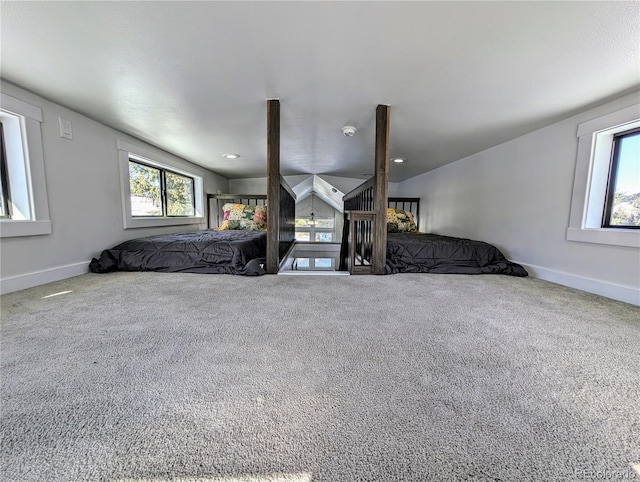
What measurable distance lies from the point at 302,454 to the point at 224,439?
0.72 ft

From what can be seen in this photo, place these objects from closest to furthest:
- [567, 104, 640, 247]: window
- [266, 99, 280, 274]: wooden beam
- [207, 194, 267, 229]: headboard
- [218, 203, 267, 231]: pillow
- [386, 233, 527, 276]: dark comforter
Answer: [567, 104, 640, 247]: window < [266, 99, 280, 274]: wooden beam < [386, 233, 527, 276]: dark comforter < [218, 203, 267, 231]: pillow < [207, 194, 267, 229]: headboard

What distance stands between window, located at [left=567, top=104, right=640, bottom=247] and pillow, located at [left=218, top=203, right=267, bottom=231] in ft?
14.2

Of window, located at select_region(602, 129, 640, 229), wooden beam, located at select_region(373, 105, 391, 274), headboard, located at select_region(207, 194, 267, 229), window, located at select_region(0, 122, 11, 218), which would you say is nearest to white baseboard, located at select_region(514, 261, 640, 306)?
window, located at select_region(602, 129, 640, 229)

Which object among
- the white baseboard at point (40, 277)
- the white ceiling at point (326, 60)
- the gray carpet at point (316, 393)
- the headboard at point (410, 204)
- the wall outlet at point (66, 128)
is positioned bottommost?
the gray carpet at point (316, 393)

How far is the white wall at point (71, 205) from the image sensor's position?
206 centimetres

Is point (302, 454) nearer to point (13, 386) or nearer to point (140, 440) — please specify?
point (140, 440)

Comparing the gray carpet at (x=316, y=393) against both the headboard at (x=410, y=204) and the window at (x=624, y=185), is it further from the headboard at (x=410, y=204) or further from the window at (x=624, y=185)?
the headboard at (x=410, y=204)

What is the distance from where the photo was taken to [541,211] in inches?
105

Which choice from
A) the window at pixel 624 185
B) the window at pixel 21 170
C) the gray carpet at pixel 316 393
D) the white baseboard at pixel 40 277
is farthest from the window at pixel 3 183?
the window at pixel 624 185

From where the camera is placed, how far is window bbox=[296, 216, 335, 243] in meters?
8.42

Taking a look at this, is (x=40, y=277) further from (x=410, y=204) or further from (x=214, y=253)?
(x=410, y=204)

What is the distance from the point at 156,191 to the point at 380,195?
3.50 m

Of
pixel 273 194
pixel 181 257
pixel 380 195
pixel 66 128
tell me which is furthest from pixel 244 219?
pixel 380 195

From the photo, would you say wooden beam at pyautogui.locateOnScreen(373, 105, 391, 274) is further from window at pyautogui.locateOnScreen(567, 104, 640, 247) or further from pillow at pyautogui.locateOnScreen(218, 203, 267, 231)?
pillow at pyautogui.locateOnScreen(218, 203, 267, 231)
